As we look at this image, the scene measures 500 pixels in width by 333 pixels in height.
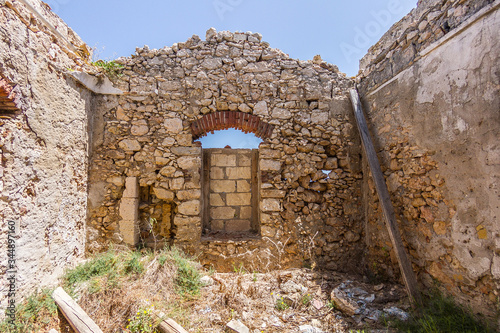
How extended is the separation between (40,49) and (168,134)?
6.22ft

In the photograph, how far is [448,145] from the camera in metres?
2.76

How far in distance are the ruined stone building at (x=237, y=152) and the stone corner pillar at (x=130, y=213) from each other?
0.02 meters

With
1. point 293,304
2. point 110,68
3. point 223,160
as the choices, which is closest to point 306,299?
point 293,304

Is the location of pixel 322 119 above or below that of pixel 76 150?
above

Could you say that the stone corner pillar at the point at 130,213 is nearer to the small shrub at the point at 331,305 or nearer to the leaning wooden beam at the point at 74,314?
the leaning wooden beam at the point at 74,314

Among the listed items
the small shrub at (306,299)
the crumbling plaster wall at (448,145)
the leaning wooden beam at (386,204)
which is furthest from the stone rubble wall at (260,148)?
the small shrub at (306,299)

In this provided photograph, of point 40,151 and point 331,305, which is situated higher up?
point 40,151

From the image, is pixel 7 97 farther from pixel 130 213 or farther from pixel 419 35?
pixel 419 35

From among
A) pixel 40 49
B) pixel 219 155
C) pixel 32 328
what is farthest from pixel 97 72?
pixel 32 328

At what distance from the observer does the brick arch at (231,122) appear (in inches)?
170

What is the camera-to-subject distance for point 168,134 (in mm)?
4238

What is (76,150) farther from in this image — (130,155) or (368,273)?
(368,273)

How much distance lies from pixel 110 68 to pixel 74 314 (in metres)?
3.59

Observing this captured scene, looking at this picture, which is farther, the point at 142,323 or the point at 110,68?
the point at 110,68
